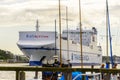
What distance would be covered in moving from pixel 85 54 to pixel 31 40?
27435 millimetres

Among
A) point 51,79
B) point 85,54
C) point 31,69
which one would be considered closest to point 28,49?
point 85,54

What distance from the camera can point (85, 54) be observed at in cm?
11644

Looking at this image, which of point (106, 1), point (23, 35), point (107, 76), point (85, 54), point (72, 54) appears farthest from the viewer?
point (85, 54)

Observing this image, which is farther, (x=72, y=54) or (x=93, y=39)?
(x=93, y=39)

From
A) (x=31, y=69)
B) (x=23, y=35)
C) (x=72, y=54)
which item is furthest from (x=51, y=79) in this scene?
(x=72, y=54)

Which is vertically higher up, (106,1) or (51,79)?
(106,1)

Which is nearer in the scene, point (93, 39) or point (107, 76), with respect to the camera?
point (107, 76)

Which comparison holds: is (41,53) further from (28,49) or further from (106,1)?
(106,1)

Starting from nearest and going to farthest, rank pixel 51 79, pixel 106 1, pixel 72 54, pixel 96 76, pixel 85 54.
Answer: pixel 96 76
pixel 51 79
pixel 106 1
pixel 72 54
pixel 85 54

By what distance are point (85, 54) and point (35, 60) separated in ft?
78.9

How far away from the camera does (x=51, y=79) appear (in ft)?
78.1

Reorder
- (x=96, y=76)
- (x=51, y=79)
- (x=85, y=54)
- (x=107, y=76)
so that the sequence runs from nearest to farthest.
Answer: (x=107, y=76) < (x=96, y=76) < (x=51, y=79) < (x=85, y=54)

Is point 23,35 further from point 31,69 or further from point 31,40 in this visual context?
point 31,69

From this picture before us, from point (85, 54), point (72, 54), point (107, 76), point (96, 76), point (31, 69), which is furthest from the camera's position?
point (85, 54)
